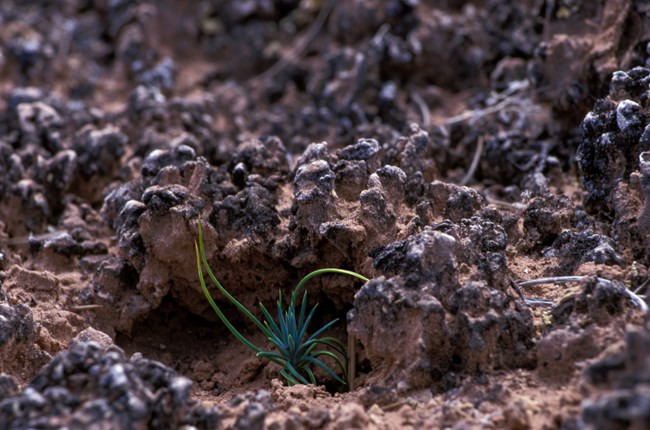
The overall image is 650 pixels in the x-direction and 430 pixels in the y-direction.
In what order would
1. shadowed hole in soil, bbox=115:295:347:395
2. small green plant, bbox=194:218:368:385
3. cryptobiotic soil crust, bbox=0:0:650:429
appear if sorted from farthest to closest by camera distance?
shadowed hole in soil, bbox=115:295:347:395 → small green plant, bbox=194:218:368:385 → cryptobiotic soil crust, bbox=0:0:650:429

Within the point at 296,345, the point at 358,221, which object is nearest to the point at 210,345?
the point at 296,345

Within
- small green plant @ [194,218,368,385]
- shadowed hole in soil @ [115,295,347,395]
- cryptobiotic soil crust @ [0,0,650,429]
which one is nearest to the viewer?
cryptobiotic soil crust @ [0,0,650,429]

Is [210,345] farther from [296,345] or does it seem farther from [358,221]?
[358,221]

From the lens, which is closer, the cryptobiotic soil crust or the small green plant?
the cryptobiotic soil crust

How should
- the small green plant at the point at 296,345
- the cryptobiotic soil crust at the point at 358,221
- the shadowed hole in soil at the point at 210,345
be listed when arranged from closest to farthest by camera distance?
the cryptobiotic soil crust at the point at 358,221
the small green plant at the point at 296,345
the shadowed hole in soil at the point at 210,345

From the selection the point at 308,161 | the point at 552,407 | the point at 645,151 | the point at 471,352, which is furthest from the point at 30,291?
the point at 645,151

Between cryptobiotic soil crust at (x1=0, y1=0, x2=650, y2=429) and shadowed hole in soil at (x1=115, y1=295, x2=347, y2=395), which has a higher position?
cryptobiotic soil crust at (x1=0, y1=0, x2=650, y2=429)

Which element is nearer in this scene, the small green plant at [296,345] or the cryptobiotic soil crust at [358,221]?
the cryptobiotic soil crust at [358,221]

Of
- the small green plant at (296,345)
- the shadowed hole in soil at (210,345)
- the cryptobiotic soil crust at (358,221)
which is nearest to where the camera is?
the cryptobiotic soil crust at (358,221)

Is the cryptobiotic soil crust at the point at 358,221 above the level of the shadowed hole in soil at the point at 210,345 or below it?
above
